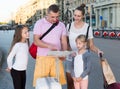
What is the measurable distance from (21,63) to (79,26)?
1076 mm

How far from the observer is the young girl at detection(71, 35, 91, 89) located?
5.98 meters

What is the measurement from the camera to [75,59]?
606 centimetres

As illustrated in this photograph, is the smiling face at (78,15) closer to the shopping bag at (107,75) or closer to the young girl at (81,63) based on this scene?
the young girl at (81,63)

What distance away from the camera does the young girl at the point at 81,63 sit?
19.6 ft

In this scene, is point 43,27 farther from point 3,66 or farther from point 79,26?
point 3,66

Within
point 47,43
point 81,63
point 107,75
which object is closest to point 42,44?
point 47,43

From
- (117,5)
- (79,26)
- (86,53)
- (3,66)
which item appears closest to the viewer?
(86,53)

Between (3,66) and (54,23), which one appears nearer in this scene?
(54,23)

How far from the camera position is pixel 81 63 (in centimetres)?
600

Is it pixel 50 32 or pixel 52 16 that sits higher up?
pixel 52 16

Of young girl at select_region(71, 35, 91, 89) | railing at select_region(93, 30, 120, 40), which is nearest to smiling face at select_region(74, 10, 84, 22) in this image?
young girl at select_region(71, 35, 91, 89)

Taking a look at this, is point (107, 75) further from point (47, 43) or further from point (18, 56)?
point (18, 56)

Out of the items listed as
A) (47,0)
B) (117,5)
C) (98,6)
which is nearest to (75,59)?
(117,5)

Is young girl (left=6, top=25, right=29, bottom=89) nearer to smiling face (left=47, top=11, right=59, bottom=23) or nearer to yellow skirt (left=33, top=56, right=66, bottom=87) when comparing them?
yellow skirt (left=33, top=56, right=66, bottom=87)
